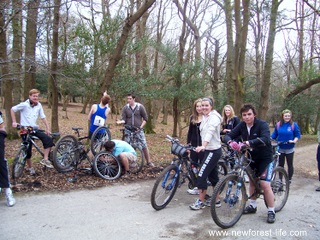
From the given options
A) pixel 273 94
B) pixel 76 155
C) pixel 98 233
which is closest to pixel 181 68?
pixel 76 155

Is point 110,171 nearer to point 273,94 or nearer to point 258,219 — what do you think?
point 258,219

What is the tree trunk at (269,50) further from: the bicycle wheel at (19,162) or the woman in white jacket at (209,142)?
the bicycle wheel at (19,162)

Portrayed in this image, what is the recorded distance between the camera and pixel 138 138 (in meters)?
7.63

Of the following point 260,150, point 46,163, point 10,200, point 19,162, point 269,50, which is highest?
point 269,50

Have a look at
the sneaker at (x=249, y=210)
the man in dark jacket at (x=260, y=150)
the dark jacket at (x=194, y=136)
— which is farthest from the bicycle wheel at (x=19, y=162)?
the sneaker at (x=249, y=210)

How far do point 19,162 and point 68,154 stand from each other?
105cm

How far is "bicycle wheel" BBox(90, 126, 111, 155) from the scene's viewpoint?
7.01 metres

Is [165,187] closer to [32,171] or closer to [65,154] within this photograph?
[65,154]

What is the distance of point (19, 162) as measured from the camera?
576 centimetres

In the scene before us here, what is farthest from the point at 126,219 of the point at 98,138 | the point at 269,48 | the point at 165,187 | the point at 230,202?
the point at 269,48

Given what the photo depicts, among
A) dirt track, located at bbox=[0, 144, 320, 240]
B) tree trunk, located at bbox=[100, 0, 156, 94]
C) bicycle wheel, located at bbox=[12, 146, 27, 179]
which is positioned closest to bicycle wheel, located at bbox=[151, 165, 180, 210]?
dirt track, located at bbox=[0, 144, 320, 240]

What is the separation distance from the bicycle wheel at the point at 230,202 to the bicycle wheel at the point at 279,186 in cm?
84

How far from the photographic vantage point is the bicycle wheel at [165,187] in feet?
15.3

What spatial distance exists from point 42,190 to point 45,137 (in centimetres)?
129
